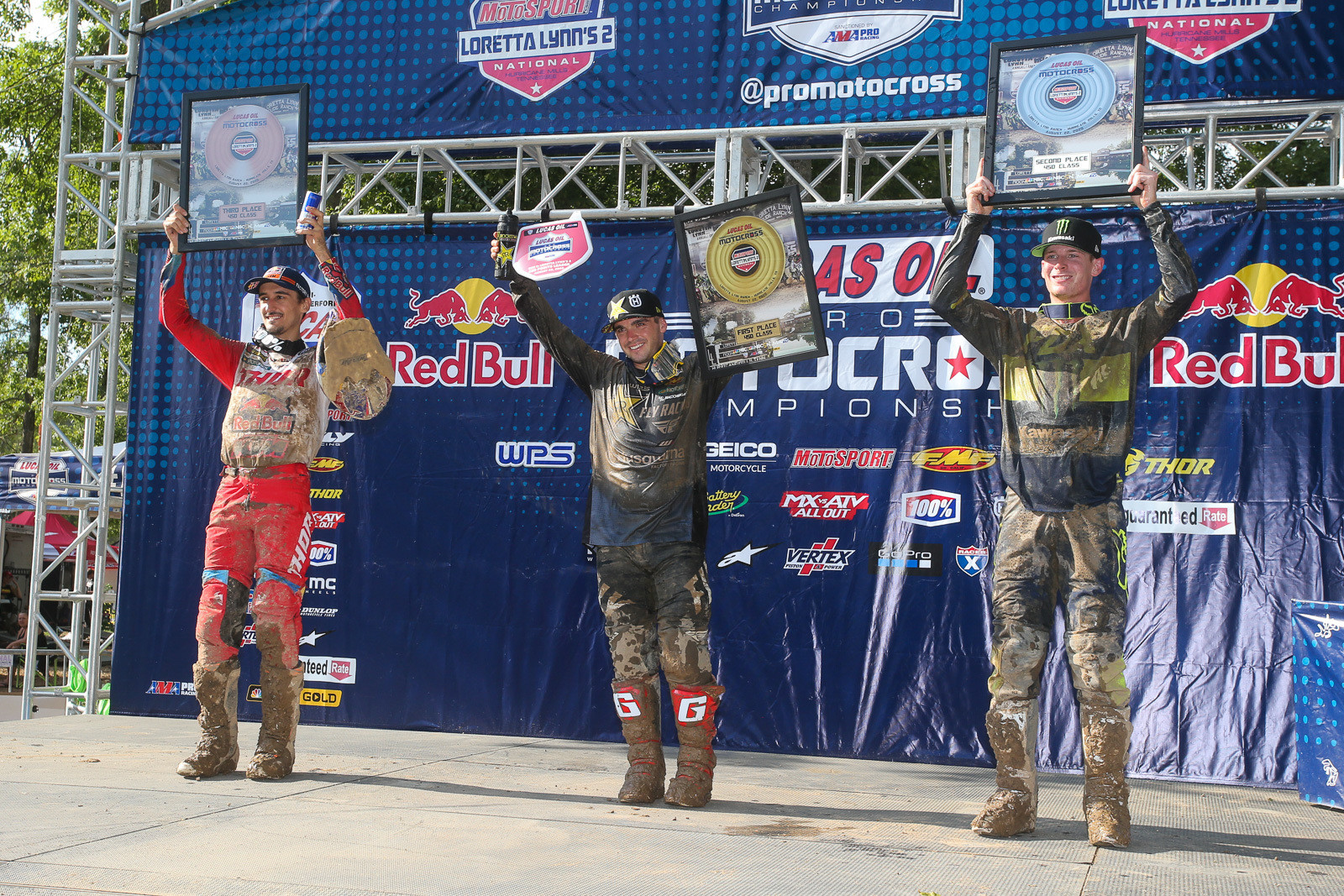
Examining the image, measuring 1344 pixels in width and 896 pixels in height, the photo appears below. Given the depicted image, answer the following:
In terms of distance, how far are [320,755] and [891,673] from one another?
2.86m

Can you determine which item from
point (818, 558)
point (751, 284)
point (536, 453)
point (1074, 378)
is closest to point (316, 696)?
point (536, 453)

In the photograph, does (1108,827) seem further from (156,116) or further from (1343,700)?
(156,116)

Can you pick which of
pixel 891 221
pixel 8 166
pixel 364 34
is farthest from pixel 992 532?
pixel 8 166

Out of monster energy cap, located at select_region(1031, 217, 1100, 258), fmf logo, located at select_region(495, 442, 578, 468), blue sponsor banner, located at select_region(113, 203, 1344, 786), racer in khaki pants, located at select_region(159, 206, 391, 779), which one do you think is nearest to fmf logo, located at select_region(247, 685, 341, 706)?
blue sponsor banner, located at select_region(113, 203, 1344, 786)

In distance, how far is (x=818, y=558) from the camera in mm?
6230

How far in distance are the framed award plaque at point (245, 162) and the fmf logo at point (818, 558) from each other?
3170 millimetres

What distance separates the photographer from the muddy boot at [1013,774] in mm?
3756

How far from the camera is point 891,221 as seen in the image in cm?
625

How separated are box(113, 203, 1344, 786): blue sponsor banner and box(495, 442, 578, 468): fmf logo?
15 millimetres

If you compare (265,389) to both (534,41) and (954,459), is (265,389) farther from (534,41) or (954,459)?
(954,459)

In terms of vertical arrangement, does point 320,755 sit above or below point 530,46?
below

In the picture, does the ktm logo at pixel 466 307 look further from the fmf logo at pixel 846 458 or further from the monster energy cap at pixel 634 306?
the monster energy cap at pixel 634 306

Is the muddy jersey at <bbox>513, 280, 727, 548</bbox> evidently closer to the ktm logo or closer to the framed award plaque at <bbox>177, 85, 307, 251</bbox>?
the ktm logo

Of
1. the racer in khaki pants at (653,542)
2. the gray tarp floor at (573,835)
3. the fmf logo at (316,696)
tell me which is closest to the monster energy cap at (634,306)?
the racer in khaki pants at (653,542)
